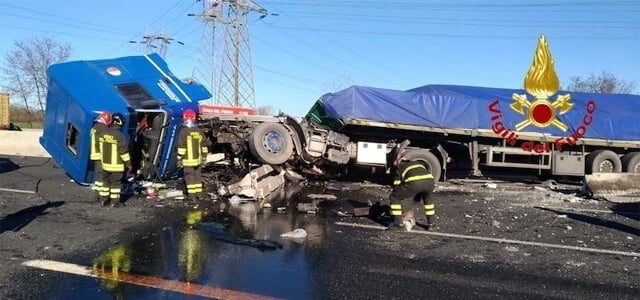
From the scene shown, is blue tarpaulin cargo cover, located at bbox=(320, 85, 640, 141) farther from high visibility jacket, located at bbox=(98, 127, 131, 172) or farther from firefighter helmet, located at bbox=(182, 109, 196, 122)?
high visibility jacket, located at bbox=(98, 127, 131, 172)

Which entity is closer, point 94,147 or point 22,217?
point 22,217

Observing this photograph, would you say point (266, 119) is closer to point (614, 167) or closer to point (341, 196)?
point (341, 196)

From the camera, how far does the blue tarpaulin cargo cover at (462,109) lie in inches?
468

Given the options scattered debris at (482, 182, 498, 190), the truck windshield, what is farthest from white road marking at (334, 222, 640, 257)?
scattered debris at (482, 182, 498, 190)

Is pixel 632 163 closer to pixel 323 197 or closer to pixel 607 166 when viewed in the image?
pixel 607 166

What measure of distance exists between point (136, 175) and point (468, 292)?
7488 millimetres

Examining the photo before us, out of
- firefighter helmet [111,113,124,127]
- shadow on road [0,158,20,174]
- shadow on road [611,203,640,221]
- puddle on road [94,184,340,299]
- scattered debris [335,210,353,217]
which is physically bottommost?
puddle on road [94,184,340,299]

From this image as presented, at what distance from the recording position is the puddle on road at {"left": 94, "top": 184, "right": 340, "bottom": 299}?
15.4 ft

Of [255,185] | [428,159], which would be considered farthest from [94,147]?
[428,159]

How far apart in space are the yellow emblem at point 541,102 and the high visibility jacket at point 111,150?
8545mm

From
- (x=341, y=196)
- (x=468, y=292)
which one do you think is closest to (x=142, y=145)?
(x=341, y=196)

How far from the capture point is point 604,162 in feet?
43.0

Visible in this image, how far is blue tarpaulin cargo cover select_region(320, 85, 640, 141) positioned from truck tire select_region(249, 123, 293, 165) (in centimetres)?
135

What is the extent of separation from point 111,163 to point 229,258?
3.95 m
